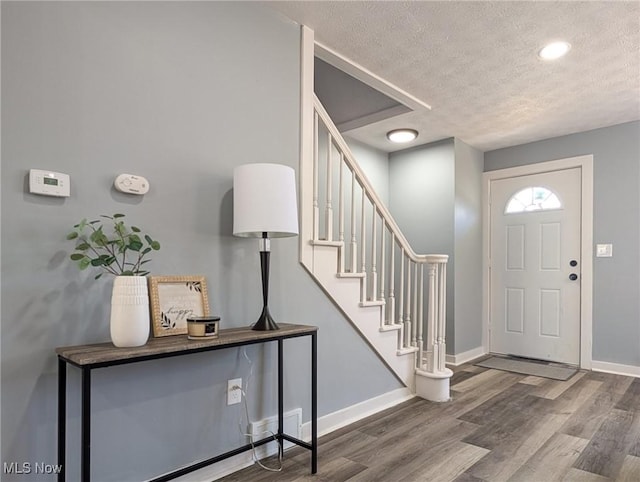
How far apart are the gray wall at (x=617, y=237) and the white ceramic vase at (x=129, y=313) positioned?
3995 millimetres

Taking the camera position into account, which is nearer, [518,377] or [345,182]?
[518,377]

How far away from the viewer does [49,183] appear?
4.59 feet

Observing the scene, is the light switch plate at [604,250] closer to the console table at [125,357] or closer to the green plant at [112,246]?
the console table at [125,357]

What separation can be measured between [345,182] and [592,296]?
2594 mm

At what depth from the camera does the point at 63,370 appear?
133 cm

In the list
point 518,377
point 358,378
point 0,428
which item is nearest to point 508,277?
point 518,377

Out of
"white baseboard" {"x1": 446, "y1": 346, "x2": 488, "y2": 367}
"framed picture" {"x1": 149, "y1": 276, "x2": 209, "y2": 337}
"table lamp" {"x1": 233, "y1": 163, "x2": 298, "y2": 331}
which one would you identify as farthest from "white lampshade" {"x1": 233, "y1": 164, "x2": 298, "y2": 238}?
"white baseboard" {"x1": 446, "y1": 346, "x2": 488, "y2": 367}

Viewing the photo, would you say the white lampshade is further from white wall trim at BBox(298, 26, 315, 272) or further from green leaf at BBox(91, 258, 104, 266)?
green leaf at BBox(91, 258, 104, 266)

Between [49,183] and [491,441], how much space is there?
8.25ft

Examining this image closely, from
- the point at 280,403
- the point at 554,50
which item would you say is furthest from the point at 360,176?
the point at 280,403

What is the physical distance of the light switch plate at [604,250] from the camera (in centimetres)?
368

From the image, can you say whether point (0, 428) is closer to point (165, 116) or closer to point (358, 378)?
point (165, 116)

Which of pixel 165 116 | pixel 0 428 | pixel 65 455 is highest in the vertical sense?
pixel 165 116

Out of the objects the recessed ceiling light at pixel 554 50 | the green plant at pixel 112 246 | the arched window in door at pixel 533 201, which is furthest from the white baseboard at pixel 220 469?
the arched window in door at pixel 533 201
